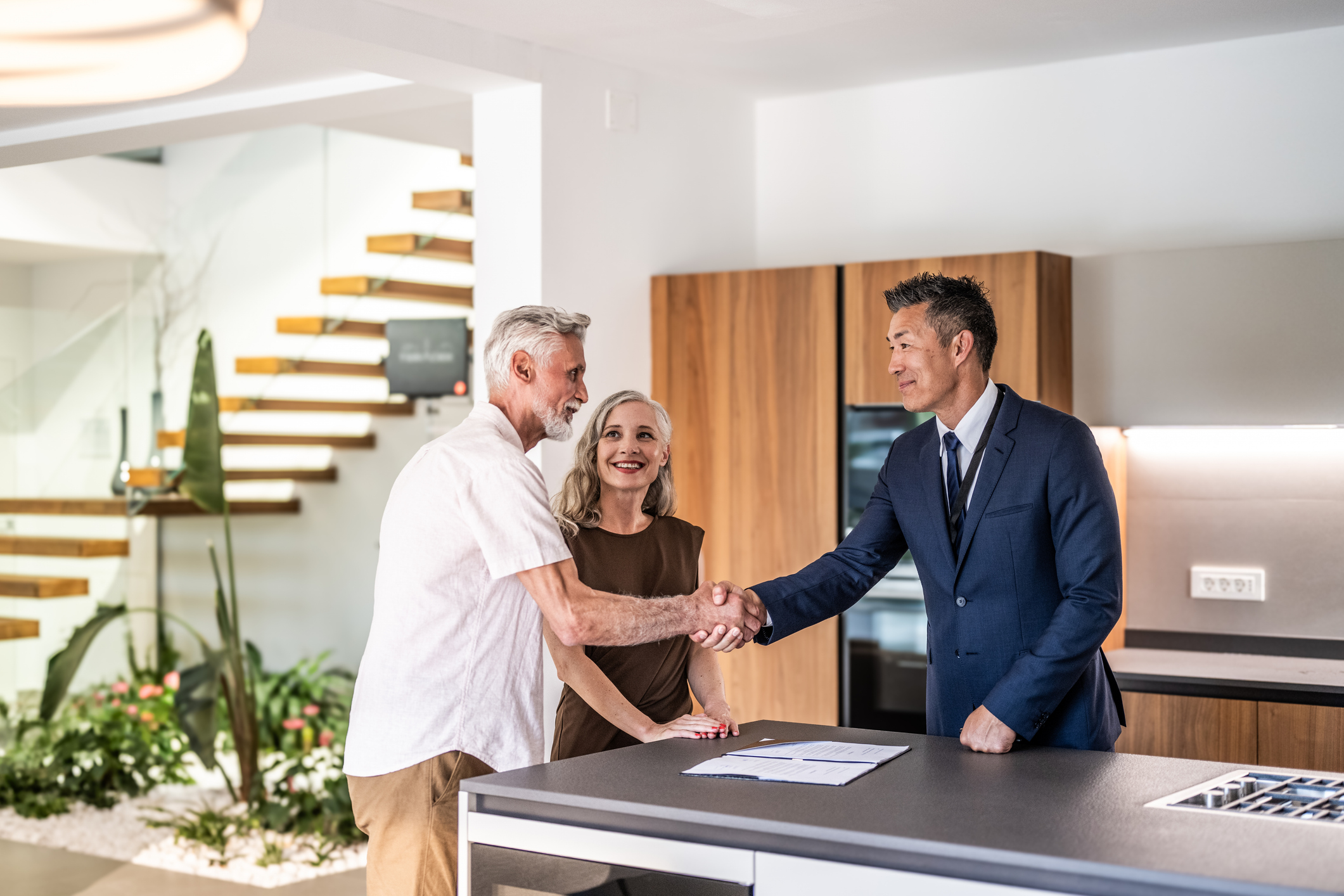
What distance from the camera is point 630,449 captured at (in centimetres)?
302

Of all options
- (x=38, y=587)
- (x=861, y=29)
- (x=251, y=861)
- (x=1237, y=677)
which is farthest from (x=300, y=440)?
(x=1237, y=677)

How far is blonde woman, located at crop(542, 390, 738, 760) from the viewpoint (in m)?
2.70

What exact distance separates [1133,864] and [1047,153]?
10.8ft

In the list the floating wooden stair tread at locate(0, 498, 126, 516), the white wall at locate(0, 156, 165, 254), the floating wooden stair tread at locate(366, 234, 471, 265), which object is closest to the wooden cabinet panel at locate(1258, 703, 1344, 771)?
the floating wooden stair tread at locate(366, 234, 471, 265)

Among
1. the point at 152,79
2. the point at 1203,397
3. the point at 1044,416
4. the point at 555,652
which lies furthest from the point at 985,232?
the point at 152,79

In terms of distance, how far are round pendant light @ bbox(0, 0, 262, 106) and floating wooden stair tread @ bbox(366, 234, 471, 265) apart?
194 inches

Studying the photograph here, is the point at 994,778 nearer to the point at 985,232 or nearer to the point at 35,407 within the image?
the point at 985,232

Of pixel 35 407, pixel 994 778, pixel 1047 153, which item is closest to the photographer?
pixel 994 778

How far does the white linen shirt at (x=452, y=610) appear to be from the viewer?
242 centimetres

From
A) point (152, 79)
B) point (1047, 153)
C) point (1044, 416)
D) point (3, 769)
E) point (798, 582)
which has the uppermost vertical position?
point (1047, 153)

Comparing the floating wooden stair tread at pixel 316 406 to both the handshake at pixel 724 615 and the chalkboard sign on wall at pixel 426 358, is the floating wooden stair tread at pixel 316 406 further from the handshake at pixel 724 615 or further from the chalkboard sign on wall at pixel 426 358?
the handshake at pixel 724 615

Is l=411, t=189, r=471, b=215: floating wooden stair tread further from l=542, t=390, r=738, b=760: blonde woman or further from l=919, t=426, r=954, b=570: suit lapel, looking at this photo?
l=919, t=426, r=954, b=570: suit lapel

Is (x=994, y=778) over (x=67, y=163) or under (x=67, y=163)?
under

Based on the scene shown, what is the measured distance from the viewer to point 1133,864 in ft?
5.33
